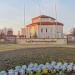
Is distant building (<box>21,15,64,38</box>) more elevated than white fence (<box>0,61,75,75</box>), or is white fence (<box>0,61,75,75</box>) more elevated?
distant building (<box>21,15,64,38</box>)

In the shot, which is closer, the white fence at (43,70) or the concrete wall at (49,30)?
the white fence at (43,70)

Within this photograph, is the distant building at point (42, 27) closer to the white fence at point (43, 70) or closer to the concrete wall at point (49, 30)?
the concrete wall at point (49, 30)

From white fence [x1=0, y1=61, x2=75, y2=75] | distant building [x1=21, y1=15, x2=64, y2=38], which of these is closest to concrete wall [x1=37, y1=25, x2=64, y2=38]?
distant building [x1=21, y1=15, x2=64, y2=38]

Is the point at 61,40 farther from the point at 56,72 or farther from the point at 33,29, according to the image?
the point at 56,72

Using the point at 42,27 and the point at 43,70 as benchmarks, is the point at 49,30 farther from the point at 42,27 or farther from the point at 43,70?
the point at 43,70

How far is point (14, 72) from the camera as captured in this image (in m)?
3.69

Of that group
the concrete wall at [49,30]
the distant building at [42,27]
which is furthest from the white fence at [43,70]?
the distant building at [42,27]

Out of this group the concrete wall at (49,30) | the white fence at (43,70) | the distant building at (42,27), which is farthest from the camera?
the distant building at (42,27)

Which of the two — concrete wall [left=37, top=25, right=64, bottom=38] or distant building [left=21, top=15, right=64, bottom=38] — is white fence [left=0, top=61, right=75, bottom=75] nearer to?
concrete wall [left=37, top=25, right=64, bottom=38]

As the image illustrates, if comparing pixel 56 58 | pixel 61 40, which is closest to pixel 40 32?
pixel 61 40

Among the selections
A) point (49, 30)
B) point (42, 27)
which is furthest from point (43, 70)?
point (42, 27)

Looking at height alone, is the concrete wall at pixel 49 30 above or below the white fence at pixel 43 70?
above

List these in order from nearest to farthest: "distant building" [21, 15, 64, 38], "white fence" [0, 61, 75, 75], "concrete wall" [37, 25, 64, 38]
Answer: "white fence" [0, 61, 75, 75] < "concrete wall" [37, 25, 64, 38] < "distant building" [21, 15, 64, 38]

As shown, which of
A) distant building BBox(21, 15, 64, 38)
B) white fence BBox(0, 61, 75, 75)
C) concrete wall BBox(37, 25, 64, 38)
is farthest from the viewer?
distant building BBox(21, 15, 64, 38)
